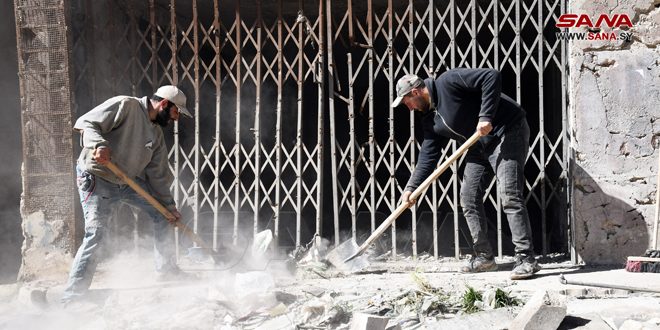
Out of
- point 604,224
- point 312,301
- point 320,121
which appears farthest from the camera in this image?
point 320,121

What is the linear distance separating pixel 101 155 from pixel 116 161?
34 cm

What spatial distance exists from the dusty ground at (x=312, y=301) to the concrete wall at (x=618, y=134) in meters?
0.47

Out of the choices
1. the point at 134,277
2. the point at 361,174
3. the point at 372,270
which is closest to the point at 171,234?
the point at 134,277

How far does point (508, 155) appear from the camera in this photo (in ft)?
16.8

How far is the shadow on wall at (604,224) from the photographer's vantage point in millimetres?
5559

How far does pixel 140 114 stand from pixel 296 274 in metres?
1.99

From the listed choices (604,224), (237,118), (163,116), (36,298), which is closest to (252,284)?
(163,116)

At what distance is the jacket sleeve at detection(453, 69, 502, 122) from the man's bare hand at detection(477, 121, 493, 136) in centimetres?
3

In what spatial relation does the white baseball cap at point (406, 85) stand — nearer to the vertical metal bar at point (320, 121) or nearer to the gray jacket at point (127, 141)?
the vertical metal bar at point (320, 121)

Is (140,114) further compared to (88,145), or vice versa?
(140,114)

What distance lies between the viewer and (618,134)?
556 cm

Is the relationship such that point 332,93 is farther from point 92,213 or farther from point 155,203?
point 92,213

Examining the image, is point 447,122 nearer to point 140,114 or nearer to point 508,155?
point 508,155

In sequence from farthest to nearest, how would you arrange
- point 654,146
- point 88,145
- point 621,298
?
point 654,146, point 88,145, point 621,298
